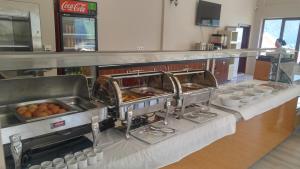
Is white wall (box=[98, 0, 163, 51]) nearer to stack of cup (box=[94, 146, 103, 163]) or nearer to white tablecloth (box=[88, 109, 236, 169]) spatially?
white tablecloth (box=[88, 109, 236, 169])

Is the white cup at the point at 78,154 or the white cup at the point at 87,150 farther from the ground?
the white cup at the point at 87,150

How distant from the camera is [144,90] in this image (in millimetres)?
1658

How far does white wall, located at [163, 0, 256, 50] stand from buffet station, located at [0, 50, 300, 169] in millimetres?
3767

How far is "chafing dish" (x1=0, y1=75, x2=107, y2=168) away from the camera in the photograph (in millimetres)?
912

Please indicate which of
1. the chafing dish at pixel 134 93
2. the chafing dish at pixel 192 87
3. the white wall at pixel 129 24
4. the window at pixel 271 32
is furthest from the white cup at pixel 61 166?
the window at pixel 271 32

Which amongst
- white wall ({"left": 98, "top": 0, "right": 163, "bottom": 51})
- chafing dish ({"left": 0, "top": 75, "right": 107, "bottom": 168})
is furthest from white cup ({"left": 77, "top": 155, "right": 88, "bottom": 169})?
white wall ({"left": 98, "top": 0, "right": 163, "bottom": 51})

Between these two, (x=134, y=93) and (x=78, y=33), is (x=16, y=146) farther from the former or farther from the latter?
(x=78, y=33)

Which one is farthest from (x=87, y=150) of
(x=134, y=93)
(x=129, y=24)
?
(x=129, y=24)

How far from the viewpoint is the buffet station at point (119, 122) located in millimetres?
1007

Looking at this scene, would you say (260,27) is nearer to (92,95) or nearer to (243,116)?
(243,116)

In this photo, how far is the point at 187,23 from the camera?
6141 millimetres

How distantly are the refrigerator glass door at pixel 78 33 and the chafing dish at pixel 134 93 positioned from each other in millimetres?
2370

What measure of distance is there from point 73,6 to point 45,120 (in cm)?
299

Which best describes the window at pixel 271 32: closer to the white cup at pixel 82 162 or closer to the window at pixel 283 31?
the window at pixel 283 31
